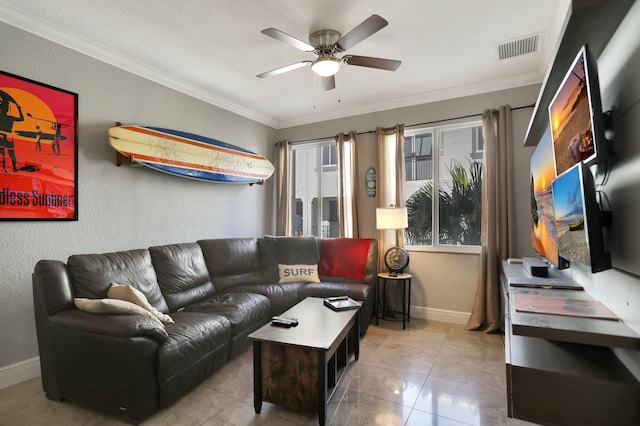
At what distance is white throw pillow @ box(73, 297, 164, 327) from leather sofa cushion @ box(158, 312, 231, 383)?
26cm

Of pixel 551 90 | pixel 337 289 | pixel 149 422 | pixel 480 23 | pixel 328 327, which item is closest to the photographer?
pixel 149 422

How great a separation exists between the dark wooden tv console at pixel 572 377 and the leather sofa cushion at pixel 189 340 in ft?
6.06

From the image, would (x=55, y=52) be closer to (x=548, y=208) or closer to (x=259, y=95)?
(x=259, y=95)

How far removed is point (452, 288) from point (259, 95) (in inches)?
133

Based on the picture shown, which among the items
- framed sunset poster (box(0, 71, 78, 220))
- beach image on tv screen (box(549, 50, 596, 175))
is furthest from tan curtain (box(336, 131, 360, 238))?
framed sunset poster (box(0, 71, 78, 220))

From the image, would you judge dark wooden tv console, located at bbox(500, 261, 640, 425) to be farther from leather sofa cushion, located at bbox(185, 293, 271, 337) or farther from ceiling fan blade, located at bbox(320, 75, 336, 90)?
ceiling fan blade, located at bbox(320, 75, 336, 90)

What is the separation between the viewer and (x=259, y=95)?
390 centimetres

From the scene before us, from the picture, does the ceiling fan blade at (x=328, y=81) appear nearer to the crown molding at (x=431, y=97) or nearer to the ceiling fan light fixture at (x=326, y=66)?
the ceiling fan light fixture at (x=326, y=66)

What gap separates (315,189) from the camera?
480 centimetres

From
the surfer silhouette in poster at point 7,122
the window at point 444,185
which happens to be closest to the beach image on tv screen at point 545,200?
the window at point 444,185

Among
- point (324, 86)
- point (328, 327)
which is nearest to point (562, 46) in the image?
point (324, 86)

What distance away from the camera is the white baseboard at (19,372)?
7.35ft

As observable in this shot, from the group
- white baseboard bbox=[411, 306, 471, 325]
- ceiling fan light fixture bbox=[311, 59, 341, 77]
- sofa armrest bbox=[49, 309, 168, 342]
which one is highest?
ceiling fan light fixture bbox=[311, 59, 341, 77]

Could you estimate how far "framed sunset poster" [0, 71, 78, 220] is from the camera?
224 centimetres
